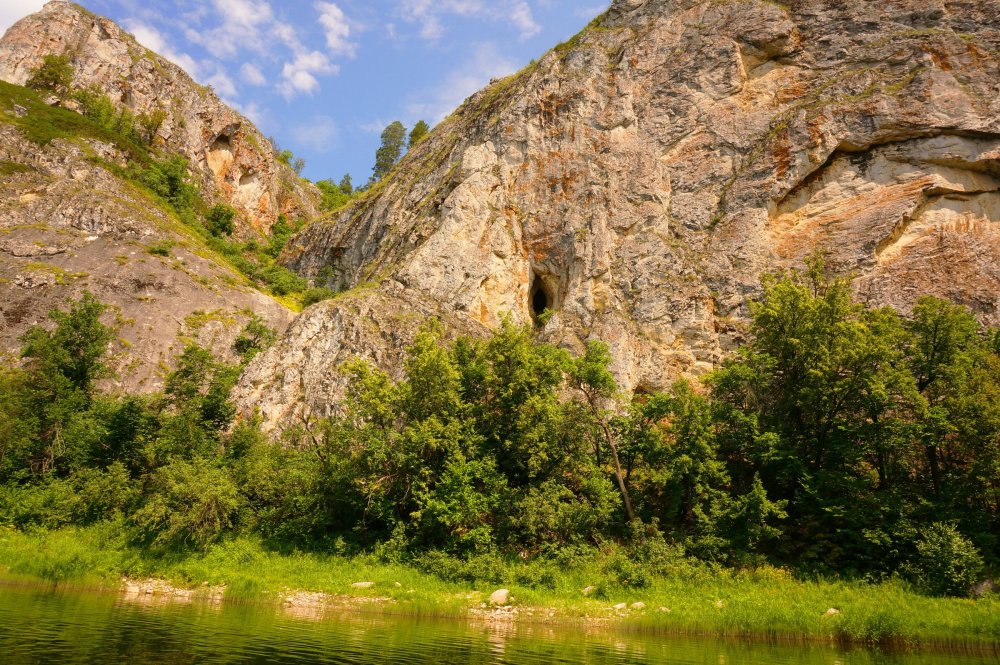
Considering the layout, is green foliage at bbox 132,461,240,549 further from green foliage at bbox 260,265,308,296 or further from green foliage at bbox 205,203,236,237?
green foliage at bbox 205,203,236,237

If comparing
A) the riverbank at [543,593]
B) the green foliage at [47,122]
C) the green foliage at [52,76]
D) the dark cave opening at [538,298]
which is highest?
the green foliage at [52,76]

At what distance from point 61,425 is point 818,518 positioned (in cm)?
3881

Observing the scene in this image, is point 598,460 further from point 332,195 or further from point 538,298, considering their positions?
point 332,195

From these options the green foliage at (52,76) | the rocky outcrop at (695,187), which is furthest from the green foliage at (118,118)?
the rocky outcrop at (695,187)

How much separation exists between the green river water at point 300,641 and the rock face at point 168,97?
58.3 m

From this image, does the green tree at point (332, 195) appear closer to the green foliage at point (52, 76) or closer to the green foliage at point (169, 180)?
the green foliage at point (169, 180)

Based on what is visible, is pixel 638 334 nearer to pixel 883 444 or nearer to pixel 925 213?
pixel 883 444

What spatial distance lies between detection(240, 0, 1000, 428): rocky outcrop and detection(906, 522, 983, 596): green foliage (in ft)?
50.7

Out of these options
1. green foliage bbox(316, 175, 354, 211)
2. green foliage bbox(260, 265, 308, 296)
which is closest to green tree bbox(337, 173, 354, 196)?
green foliage bbox(316, 175, 354, 211)

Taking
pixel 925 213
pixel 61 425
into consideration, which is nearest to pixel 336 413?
pixel 61 425

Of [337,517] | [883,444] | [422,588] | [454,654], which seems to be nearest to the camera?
[454,654]

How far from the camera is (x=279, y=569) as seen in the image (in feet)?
81.5

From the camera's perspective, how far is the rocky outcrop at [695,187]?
1383 inches

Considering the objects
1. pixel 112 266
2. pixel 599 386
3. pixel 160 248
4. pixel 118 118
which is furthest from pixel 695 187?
pixel 118 118
